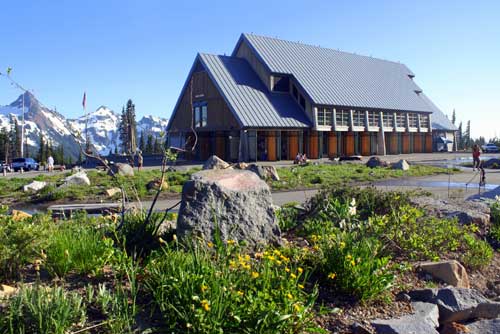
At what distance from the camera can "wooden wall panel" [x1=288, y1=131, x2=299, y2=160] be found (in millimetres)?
42969

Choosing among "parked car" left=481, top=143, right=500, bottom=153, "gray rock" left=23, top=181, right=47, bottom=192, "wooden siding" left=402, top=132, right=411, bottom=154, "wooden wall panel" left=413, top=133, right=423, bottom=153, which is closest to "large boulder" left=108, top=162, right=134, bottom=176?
"gray rock" left=23, top=181, right=47, bottom=192

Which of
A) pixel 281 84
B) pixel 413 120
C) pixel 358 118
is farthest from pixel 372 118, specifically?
pixel 281 84

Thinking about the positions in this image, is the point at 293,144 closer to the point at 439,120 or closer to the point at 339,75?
the point at 339,75

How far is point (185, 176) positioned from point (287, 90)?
Answer: 27.4 meters

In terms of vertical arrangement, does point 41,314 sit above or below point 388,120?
below

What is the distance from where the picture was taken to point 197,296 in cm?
371

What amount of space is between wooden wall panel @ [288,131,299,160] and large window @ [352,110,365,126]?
319 inches

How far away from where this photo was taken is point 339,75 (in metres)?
50.8

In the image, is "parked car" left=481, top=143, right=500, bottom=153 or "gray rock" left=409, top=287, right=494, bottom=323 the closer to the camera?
"gray rock" left=409, top=287, right=494, bottom=323

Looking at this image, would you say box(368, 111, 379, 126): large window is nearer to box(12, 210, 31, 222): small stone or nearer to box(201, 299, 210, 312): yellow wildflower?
box(12, 210, 31, 222): small stone

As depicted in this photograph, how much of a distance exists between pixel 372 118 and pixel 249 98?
16.1 metres

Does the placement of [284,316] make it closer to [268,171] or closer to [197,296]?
[197,296]

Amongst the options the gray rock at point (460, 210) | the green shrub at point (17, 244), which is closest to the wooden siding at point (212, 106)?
the gray rock at point (460, 210)

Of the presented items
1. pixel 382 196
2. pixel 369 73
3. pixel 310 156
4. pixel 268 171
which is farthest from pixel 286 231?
pixel 369 73
